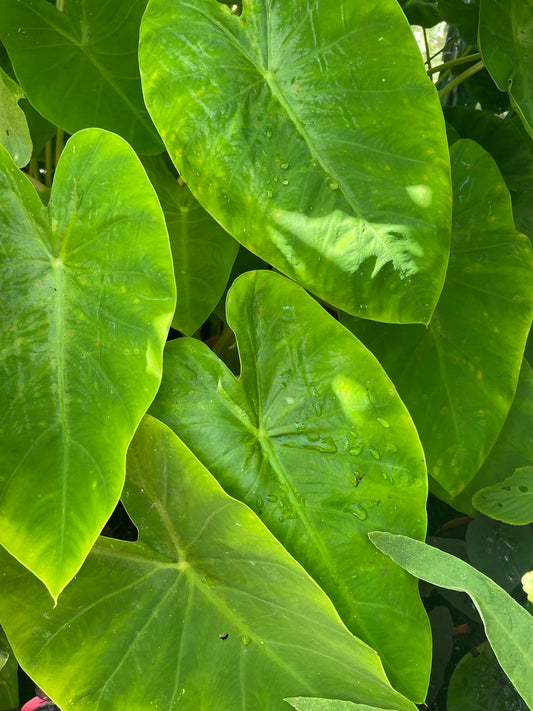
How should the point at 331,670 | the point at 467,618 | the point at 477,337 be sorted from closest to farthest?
the point at 331,670, the point at 477,337, the point at 467,618

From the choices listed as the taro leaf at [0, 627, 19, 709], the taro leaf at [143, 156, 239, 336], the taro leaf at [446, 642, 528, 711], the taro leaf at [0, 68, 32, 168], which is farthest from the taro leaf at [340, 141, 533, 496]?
the taro leaf at [0, 627, 19, 709]

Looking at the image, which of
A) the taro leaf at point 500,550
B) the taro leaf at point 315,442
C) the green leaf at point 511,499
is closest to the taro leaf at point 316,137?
the taro leaf at point 315,442

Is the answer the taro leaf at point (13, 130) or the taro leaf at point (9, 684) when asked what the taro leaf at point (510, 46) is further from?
the taro leaf at point (9, 684)

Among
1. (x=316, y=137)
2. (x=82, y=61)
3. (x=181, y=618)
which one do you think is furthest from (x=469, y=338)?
(x=82, y=61)

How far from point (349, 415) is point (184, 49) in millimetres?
408

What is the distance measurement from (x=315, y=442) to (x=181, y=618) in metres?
0.22

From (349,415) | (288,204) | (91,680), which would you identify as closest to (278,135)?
(288,204)

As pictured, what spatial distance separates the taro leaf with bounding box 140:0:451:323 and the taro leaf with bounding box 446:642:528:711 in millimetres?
590

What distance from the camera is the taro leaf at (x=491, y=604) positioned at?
527mm

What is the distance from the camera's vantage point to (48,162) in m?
1.23

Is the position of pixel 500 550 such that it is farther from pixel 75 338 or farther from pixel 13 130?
pixel 13 130

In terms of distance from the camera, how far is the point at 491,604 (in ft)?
1.81

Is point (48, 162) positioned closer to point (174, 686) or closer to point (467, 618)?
point (174, 686)

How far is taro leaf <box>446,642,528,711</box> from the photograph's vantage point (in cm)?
95
